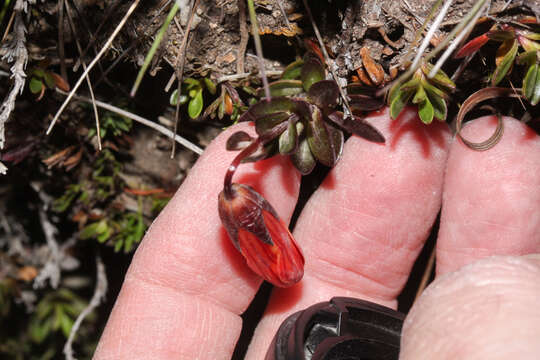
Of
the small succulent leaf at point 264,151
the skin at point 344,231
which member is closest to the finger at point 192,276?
the skin at point 344,231

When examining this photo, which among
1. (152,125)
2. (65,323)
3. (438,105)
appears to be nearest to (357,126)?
(438,105)

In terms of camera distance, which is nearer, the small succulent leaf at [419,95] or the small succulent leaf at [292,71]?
the small succulent leaf at [419,95]

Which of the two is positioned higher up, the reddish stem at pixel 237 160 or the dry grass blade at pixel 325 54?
the dry grass blade at pixel 325 54

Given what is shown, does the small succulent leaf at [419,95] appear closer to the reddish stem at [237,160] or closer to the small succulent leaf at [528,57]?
the small succulent leaf at [528,57]

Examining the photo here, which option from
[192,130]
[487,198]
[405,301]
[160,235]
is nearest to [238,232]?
[160,235]

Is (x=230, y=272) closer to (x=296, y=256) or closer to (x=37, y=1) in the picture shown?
(x=296, y=256)
